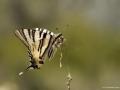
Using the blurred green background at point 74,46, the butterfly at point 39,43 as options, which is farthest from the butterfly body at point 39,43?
the blurred green background at point 74,46

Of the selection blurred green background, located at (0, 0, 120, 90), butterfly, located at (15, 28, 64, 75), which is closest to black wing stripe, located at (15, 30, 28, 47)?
butterfly, located at (15, 28, 64, 75)

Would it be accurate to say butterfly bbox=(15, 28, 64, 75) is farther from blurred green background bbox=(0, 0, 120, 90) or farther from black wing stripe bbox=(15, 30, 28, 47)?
blurred green background bbox=(0, 0, 120, 90)

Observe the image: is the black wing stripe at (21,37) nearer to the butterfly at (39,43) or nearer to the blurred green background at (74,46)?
the butterfly at (39,43)

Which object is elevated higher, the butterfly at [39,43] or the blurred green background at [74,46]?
the blurred green background at [74,46]

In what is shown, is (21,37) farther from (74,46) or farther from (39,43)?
(74,46)

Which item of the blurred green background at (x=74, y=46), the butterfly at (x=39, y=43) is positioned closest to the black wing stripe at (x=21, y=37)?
the butterfly at (x=39, y=43)

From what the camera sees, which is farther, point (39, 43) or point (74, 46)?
point (74, 46)

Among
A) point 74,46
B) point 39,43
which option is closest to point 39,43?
point 39,43

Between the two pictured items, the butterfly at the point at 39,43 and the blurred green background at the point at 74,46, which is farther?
the blurred green background at the point at 74,46

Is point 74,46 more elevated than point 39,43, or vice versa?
point 74,46
